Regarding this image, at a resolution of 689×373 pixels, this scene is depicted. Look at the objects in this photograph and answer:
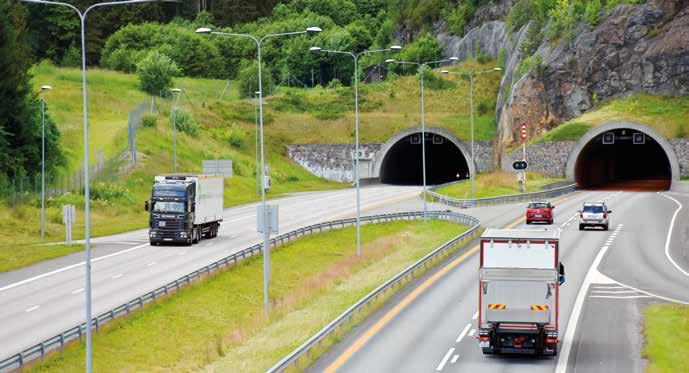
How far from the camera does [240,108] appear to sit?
5089 inches

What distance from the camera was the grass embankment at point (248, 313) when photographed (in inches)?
1248

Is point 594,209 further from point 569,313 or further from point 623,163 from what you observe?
point 623,163

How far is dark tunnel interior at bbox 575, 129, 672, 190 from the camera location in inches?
3986

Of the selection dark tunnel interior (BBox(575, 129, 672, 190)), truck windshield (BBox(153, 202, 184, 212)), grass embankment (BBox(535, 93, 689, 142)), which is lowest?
truck windshield (BBox(153, 202, 184, 212))

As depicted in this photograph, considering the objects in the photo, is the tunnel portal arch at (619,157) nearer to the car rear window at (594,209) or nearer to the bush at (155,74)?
the car rear window at (594,209)

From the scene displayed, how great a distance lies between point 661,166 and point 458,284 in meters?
104

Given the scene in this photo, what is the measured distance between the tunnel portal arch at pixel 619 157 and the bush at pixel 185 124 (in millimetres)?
40530

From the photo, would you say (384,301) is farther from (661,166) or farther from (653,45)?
(661,166)

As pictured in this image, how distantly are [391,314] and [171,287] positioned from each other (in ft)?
39.9

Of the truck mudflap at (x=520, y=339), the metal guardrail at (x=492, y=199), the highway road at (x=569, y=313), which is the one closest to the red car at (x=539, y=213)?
the highway road at (x=569, y=313)

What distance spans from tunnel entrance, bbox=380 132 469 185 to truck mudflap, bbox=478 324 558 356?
282 feet

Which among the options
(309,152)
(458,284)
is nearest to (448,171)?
(309,152)

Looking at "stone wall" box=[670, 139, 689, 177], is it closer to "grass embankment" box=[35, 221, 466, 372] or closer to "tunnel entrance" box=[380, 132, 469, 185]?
"tunnel entrance" box=[380, 132, 469, 185]

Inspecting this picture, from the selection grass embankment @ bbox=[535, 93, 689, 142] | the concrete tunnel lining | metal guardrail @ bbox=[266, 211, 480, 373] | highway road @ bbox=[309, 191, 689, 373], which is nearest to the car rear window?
highway road @ bbox=[309, 191, 689, 373]
